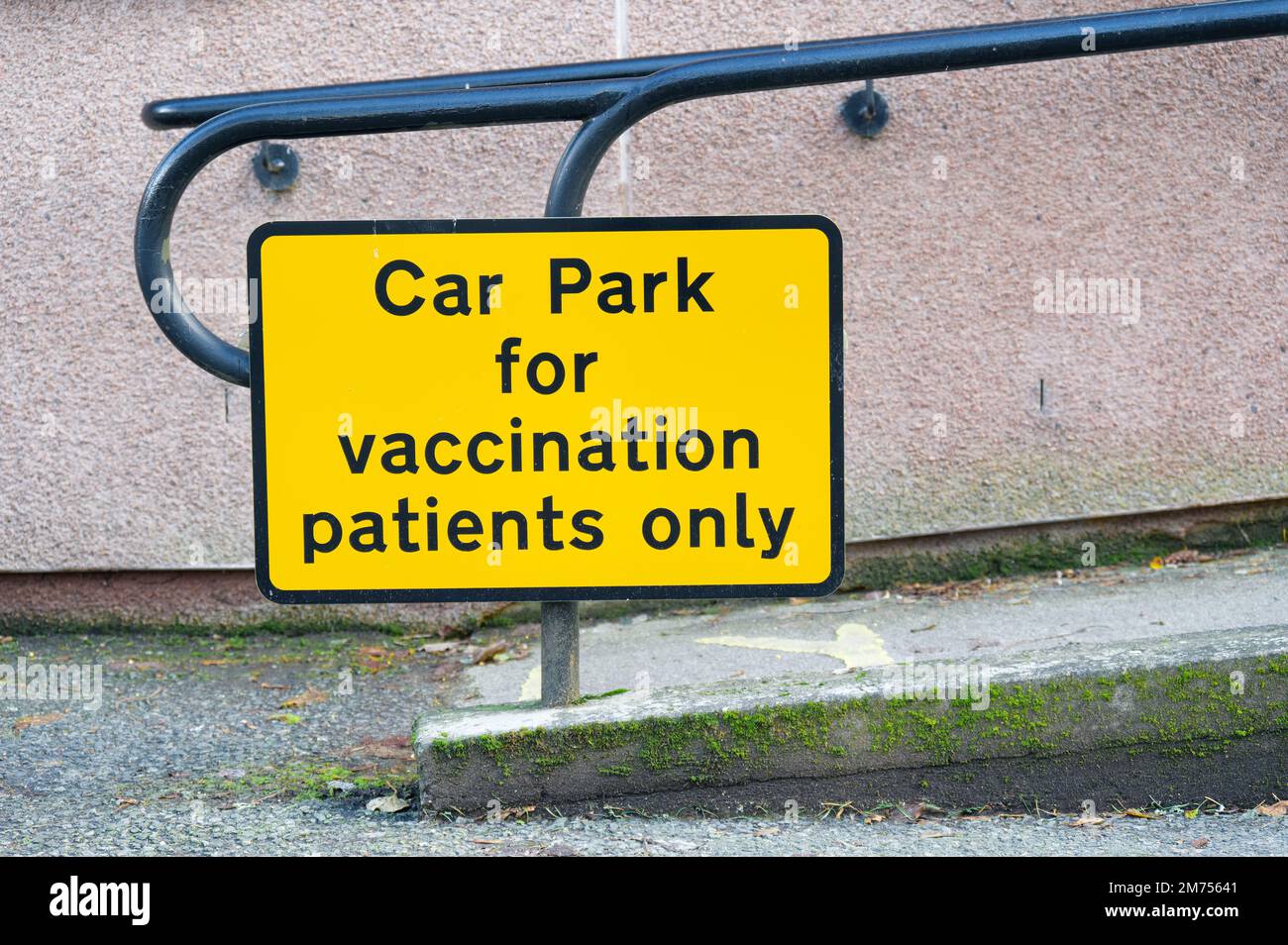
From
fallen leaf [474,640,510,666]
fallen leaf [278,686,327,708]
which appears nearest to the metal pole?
fallen leaf [278,686,327,708]

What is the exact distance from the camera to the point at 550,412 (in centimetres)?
219

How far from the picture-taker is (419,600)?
2189mm

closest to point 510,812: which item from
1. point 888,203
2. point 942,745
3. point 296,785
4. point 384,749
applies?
point 296,785

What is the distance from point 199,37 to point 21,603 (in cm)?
191

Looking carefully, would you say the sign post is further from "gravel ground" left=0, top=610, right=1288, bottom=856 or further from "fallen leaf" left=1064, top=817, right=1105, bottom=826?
"fallen leaf" left=1064, top=817, right=1105, bottom=826

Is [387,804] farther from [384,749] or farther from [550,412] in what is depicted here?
[550,412]

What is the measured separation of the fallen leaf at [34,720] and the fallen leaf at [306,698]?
21.6 inches

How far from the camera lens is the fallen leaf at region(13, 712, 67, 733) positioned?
121 inches

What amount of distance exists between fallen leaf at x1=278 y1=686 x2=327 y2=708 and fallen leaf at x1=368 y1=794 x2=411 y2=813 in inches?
36.5

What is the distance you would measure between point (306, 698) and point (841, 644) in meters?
1.46

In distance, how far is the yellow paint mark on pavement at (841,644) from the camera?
10.4 ft

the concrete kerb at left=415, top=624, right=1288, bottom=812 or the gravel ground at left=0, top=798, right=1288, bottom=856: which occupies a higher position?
the concrete kerb at left=415, top=624, right=1288, bottom=812

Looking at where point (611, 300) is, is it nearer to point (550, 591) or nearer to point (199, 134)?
point (550, 591)

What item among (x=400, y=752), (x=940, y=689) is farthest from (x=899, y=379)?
(x=400, y=752)
